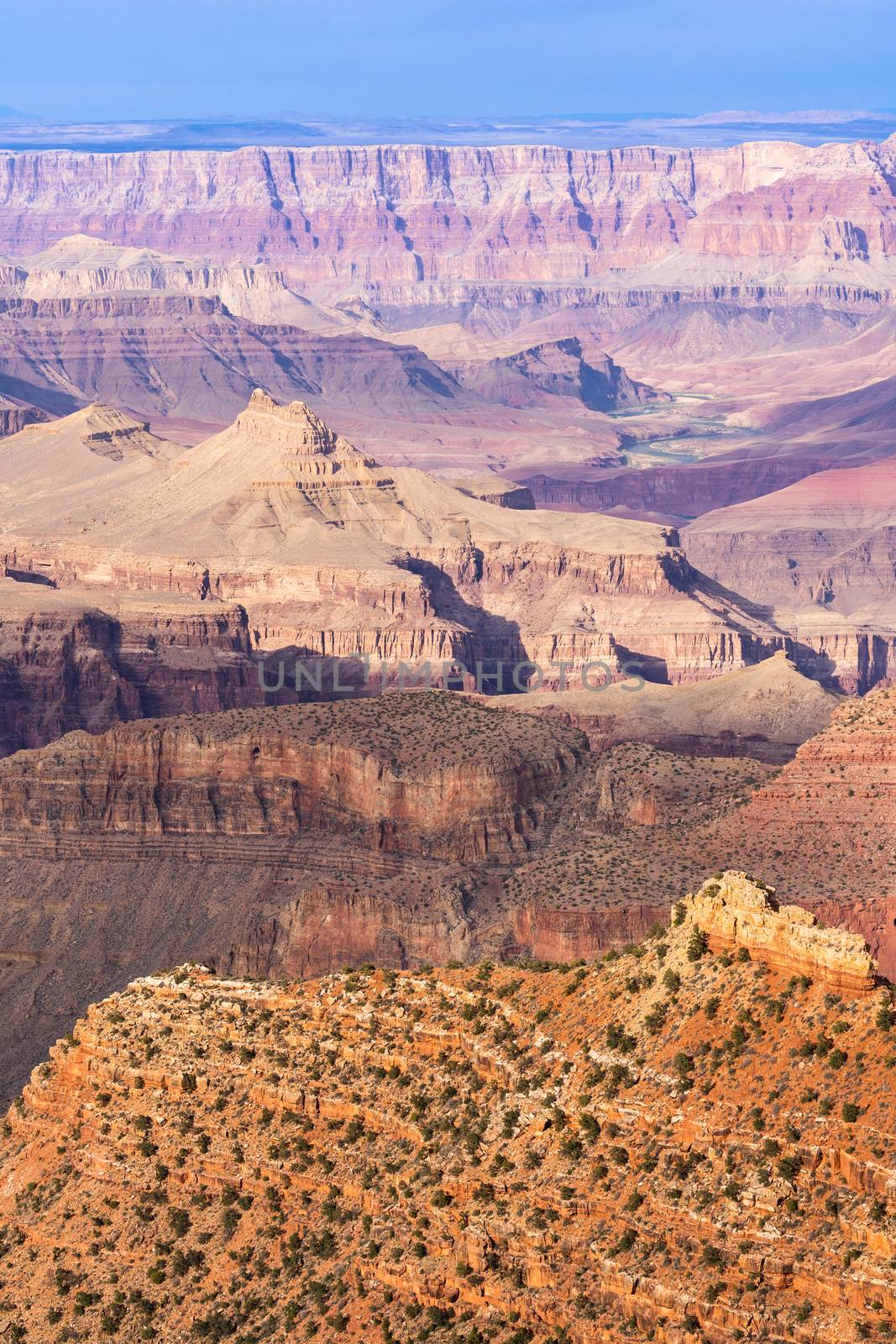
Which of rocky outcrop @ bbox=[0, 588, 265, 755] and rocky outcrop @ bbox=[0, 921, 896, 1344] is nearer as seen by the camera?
rocky outcrop @ bbox=[0, 921, 896, 1344]

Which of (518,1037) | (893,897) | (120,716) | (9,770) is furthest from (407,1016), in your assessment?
(120,716)

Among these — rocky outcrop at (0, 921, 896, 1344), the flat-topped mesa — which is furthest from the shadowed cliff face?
the flat-topped mesa

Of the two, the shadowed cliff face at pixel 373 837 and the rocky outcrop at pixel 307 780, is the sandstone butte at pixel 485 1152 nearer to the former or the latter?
the shadowed cliff face at pixel 373 837

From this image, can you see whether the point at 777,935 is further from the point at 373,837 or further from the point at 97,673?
the point at 97,673

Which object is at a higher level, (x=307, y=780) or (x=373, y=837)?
(x=307, y=780)

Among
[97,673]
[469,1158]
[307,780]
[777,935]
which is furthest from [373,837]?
[777,935]

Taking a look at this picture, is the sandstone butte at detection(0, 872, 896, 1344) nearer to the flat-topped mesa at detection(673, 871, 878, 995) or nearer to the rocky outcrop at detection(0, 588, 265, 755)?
the flat-topped mesa at detection(673, 871, 878, 995)

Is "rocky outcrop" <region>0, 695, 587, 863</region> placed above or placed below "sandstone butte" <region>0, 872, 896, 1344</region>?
below
